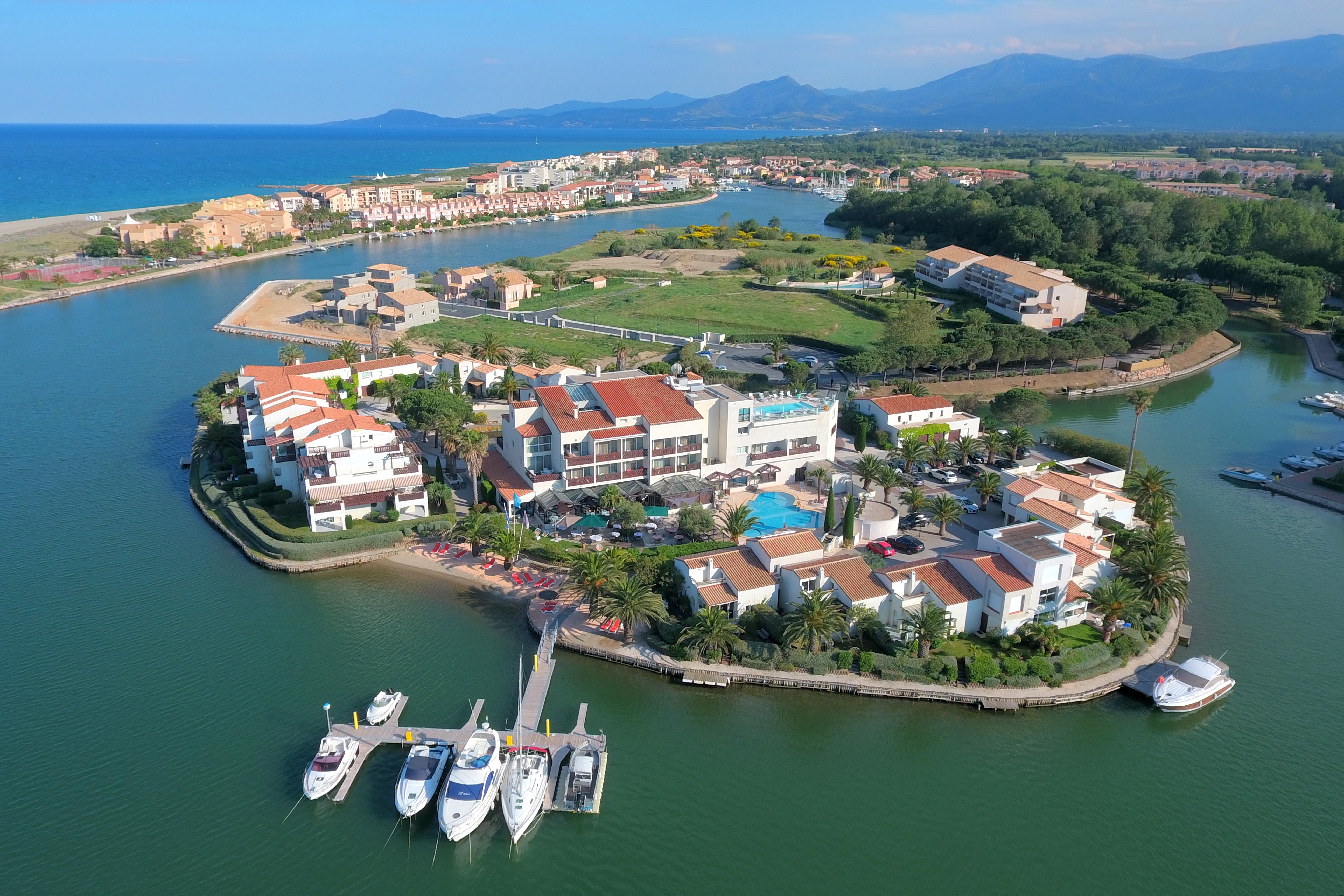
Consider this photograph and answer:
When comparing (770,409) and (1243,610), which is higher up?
(770,409)

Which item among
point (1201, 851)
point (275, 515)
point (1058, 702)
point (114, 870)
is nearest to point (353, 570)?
point (275, 515)

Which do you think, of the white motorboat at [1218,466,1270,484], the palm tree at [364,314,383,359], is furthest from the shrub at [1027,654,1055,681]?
the palm tree at [364,314,383,359]

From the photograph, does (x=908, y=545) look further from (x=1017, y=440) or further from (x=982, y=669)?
(x=1017, y=440)

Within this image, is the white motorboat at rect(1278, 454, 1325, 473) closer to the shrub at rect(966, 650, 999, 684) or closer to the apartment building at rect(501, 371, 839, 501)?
the apartment building at rect(501, 371, 839, 501)

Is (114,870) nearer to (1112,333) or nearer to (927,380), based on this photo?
(927,380)

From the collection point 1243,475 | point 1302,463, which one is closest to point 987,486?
point 1243,475

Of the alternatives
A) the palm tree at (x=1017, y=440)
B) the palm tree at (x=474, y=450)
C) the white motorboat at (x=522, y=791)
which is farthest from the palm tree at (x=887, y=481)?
the white motorboat at (x=522, y=791)
